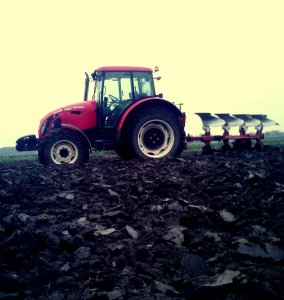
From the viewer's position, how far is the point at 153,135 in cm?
738

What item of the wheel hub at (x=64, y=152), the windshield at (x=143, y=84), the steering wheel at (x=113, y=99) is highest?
the windshield at (x=143, y=84)

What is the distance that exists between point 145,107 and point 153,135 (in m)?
0.67

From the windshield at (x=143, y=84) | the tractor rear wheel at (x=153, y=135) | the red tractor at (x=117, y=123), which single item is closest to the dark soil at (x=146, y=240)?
the tractor rear wheel at (x=153, y=135)

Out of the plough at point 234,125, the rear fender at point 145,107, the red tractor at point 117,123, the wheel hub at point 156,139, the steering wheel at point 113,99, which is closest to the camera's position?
the rear fender at point 145,107

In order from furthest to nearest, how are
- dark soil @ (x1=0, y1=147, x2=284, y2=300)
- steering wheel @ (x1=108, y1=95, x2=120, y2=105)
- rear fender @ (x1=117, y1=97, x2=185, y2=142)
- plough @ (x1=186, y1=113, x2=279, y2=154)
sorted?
plough @ (x1=186, y1=113, x2=279, y2=154) < steering wheel @ (x1=108, y1=95, x2=120, y2=105) < rear fender @ (x1=117, y1=97, x2=185, y2=142) < dark soil @ (x1=0, y1=147, x2=284, y2=300)

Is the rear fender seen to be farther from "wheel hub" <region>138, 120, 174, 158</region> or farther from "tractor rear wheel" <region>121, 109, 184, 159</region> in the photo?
"wheel hub" <region>138, 120, 174, 158</region>

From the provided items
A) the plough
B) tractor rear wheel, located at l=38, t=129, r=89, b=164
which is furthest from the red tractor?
the plough

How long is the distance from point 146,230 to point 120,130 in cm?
427

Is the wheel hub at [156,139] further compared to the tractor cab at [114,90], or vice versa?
the tractor cab at [114,90]

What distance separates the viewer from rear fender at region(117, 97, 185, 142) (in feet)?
23.0

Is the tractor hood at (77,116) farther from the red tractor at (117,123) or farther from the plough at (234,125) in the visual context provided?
the plough at (234,125)

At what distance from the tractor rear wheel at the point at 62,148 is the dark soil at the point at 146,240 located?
8.38ft

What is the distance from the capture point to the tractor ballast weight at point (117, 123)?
23.5ft

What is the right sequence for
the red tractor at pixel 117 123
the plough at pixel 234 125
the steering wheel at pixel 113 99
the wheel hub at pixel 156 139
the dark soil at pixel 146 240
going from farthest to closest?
1. the plough at pixel 234 125
2. the steering wheel at pixel 113 99
3. the wheel hub at pixel 156 139
4. the red tractor at pixel 117 123
5. the dark soil at pixel 146 240
